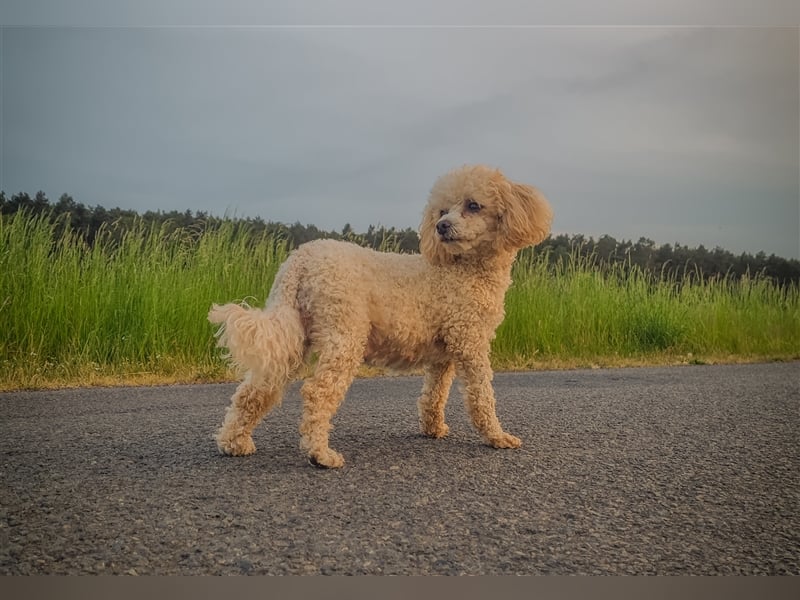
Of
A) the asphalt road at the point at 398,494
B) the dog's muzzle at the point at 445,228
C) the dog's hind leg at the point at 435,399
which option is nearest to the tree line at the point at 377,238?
the asphalt road at the point at 398,494

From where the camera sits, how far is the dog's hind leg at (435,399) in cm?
330

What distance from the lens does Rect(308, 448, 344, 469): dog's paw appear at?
2785mm

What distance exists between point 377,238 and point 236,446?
2.34m

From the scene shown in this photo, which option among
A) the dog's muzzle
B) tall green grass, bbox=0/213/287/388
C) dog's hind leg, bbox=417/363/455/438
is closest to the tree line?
tall green grass, bbox=0/213/287/388

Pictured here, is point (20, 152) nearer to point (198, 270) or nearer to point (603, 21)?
point (198, 270)

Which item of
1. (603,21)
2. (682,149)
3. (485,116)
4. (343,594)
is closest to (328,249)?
(343,594)

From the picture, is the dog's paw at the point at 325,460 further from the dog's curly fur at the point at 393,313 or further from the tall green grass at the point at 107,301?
the tall green grass at the point at 107,301

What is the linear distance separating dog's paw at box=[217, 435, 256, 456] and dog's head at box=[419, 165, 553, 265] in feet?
3.22

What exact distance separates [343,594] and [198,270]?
3279mm

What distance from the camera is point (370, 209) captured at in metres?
4.15

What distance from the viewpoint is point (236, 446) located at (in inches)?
117

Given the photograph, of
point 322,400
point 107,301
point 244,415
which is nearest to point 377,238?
point 107,301

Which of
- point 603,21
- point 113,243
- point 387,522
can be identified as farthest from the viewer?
point 113,243

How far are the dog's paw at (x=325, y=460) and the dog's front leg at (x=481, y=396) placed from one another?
1.90ft
